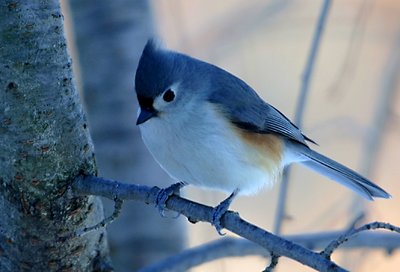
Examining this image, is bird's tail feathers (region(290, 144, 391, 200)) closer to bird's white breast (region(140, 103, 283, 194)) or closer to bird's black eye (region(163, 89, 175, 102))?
bird's white breast (region(140, 103, 283, 194))

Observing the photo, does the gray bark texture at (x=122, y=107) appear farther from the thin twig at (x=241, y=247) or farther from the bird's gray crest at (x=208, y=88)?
the thin twig at (x=241, y=247)

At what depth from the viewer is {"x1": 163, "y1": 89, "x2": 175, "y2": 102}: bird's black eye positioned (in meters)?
1.75

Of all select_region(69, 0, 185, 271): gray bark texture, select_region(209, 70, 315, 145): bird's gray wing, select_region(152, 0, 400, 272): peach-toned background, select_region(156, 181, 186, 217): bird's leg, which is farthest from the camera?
select_region(152, 0, 400, 272): peach-toned background

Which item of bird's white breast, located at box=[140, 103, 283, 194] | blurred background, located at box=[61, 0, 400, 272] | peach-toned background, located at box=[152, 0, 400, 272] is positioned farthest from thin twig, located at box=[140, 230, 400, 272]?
peach-toned background, located at box=[152, 0, 400, 272]

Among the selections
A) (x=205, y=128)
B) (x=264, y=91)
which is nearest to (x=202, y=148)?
(x=205, y=128)

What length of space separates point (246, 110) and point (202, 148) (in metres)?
0.33

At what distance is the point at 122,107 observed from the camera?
2.25m

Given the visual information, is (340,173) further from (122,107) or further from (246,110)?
(122,107)

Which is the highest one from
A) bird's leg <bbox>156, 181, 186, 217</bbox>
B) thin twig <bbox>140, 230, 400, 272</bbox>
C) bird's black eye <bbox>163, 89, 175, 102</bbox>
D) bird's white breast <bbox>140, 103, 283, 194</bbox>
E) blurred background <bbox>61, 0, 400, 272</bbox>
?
blurred background <bbox>61, 0, 400, 272</bbox>

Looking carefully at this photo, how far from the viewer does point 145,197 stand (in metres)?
1.36

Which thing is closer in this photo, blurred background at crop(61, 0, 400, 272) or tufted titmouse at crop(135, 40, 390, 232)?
tufted titmouse at crop(135, 40, 390, 232)

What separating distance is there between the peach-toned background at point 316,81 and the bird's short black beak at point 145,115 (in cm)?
73

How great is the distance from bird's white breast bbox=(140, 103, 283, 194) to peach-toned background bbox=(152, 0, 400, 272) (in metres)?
0.67

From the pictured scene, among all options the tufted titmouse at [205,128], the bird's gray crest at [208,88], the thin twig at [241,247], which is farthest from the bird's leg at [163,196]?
the bird's gray crest at [208,88]
